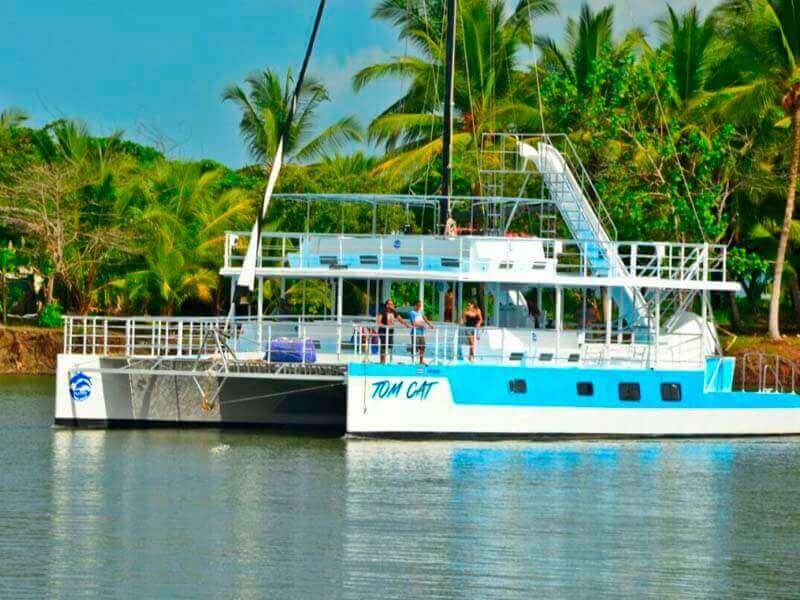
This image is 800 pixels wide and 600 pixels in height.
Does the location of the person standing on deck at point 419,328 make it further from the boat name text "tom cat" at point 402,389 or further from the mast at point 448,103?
the mast at point 448,103

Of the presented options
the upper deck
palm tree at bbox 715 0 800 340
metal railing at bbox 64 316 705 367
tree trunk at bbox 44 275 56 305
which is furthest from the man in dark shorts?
tree trunk at bbox 44 275 56 305

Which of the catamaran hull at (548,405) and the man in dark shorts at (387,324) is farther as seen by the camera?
the man in dark shorts at (387,324)

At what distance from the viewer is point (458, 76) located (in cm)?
5575

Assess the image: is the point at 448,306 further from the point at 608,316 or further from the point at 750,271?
the point at 750,271

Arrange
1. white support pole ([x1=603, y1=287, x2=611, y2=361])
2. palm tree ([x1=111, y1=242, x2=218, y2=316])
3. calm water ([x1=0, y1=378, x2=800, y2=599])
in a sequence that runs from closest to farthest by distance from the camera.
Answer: calm water ([x1=0, y1=378, x2=800, y2=599])
white support pole ([x1=603, y1=287, x2=611, y2=361])
palm tree ([x1=111, y1=242, x2=218, y2=316])

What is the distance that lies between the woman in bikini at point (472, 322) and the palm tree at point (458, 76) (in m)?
18.3

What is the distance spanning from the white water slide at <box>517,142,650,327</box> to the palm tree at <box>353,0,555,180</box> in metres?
14.7

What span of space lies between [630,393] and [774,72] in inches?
703

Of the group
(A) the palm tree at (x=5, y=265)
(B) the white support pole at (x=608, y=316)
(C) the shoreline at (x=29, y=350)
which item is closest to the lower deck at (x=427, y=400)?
(B) the white support pole at (x=608, y=316)

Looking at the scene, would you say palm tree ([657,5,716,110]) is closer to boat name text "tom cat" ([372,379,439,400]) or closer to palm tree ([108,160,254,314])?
palm tree ([108,160,254,314])

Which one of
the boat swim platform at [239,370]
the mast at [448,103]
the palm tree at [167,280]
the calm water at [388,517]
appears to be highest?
the mast at [448,103]

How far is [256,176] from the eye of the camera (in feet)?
218

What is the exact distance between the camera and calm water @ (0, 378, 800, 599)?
21031 mm

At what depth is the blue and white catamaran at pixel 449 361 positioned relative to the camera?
110ft
